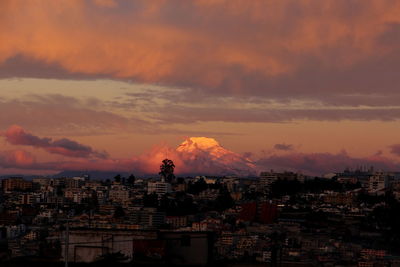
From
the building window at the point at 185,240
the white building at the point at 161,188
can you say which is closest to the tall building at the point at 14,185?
the white building at the point at 161,188

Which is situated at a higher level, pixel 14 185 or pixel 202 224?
pixel 14 185

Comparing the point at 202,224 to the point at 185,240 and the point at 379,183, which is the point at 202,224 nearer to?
the point at 185,240

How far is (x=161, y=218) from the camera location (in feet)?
305

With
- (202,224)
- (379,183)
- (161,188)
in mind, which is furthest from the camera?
(379,183)

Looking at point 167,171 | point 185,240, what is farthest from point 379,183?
point 185,240

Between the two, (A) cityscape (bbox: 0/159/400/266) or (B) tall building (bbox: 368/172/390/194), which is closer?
(A) cityscape (bbox: 0/159/400/266)

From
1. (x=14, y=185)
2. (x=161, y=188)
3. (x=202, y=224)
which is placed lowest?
(x=202, y=224)

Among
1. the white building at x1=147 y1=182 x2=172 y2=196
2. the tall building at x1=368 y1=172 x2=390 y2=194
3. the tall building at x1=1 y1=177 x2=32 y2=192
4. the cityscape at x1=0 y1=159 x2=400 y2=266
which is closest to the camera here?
the cityscape at x1=0 y1=159 x2=400 y2=266

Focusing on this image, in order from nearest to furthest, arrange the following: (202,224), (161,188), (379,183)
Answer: (202,224), (161,188), (379,183)

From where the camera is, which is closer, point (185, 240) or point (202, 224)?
point (185, 240)

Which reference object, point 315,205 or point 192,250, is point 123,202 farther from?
point 192,250

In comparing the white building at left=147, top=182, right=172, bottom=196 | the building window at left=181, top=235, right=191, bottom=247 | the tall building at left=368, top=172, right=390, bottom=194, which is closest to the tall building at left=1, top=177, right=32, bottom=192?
the white building at left=147, top=182, right=172, bottom=196

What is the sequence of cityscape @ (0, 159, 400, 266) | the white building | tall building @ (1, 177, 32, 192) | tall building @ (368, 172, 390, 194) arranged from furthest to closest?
tall building @ (1, 177, 32, 192), tall building @ (368, 172, 390, 194), the white building, cityscape @ (0, 159, 400, 266)

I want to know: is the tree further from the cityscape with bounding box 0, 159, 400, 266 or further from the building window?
the building window
